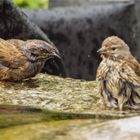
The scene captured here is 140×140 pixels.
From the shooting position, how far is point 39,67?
16.9 ft

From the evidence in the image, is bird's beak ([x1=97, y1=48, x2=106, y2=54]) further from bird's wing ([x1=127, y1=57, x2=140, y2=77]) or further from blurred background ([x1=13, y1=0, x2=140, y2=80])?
blurred background ([x1=13, y1=0, x2=140, y2=80])

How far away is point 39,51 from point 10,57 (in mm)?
193

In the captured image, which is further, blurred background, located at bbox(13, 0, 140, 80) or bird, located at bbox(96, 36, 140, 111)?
blurred background, located at bbox(13, 0, 140, 80)

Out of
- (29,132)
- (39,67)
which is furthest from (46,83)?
(29,132)

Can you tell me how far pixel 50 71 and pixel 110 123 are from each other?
2.77 metres

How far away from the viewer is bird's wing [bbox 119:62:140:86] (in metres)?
4.48

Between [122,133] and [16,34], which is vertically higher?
[16,34]

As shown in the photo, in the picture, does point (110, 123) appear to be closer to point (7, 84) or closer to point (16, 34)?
point (7, 84)

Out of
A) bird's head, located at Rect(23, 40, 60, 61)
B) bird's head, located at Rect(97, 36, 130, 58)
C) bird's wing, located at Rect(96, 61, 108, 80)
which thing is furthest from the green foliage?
bird's wing, located at Rect(96, 61, 108, 80)

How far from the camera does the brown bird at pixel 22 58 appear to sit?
508 cm

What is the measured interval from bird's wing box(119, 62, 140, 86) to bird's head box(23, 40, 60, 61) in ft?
2.12

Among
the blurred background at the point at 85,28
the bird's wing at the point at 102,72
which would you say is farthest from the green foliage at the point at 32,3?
the bird's wing at the point at 102,72

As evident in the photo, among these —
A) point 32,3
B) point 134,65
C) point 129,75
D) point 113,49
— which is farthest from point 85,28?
point 32,3

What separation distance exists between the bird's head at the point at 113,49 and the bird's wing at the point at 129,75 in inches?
4.7
